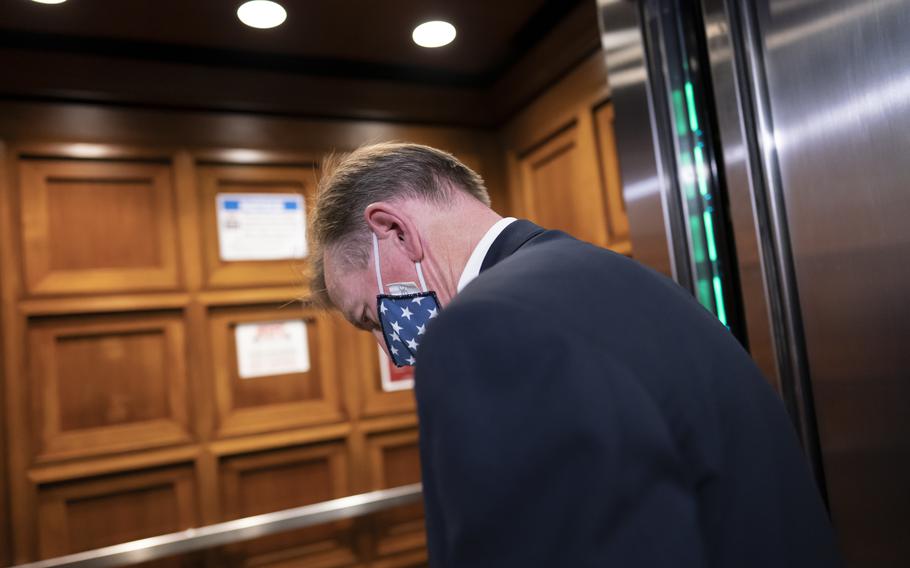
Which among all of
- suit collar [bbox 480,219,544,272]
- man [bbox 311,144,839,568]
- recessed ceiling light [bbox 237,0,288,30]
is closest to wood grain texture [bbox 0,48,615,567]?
recessed ceiling light [bbox 237,0,288,30]

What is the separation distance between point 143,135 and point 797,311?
1.74 meters

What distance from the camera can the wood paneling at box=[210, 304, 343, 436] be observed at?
1900 mm

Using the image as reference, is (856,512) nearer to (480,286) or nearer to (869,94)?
(869,94)

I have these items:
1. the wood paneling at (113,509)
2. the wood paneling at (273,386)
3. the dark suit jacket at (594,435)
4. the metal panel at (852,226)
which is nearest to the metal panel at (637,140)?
the metal panel at (852,226)

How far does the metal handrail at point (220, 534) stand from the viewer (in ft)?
4.66

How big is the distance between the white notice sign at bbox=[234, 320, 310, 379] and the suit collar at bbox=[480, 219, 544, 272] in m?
1.47

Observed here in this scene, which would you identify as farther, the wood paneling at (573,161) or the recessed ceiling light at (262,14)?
the wood paneling at (573,161)

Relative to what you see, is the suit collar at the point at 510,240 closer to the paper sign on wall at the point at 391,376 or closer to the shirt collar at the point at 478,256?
the shirt collar at the point at 478,256

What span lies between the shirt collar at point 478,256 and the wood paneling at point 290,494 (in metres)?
1.49

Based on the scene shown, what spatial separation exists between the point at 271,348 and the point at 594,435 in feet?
5.69

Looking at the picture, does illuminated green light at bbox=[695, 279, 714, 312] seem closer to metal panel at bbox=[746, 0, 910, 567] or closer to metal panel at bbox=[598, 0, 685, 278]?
metal panel at bbox=[598, 0, 685, 278]

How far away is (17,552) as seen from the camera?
163 cm

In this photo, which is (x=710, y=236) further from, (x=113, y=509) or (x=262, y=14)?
(x=113, y=509)

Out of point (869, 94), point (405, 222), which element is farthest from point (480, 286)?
point (869, 94)
